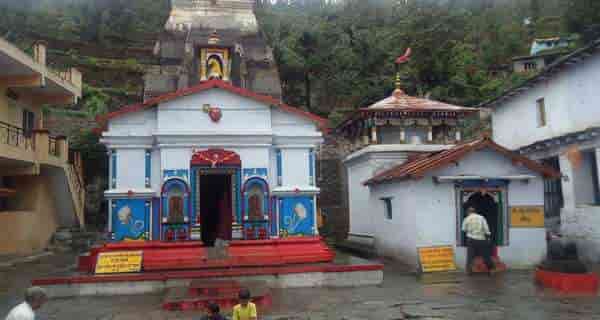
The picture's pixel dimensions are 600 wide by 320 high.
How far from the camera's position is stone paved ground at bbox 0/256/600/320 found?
30.7ft

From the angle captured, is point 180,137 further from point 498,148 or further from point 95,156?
point 95,156

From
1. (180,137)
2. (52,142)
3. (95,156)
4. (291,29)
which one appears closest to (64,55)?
(291,29)

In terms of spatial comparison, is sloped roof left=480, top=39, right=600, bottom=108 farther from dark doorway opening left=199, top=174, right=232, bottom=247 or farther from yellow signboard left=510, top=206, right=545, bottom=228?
dark doorway opening left=199, top=174, right=232, bottom=247

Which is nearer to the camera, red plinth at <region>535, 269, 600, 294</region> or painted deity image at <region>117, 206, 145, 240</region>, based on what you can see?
red plinth at <region>535, 269, 600, 294</region>

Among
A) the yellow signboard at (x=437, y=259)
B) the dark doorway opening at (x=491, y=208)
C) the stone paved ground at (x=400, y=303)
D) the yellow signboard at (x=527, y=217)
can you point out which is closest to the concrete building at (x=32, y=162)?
the stone paved ground at (x=400, y=303)

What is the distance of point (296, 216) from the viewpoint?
45.1 feet

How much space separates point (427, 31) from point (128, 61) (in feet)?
86.4

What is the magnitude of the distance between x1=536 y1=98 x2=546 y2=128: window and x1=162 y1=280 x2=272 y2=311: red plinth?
12395mm

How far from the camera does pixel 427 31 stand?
3775 centimetres

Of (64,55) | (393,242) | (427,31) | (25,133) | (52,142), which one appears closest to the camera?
(393,242)

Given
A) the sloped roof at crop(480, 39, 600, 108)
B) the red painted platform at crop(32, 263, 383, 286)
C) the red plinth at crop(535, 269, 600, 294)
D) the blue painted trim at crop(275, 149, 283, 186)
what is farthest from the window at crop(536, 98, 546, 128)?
the blue painted trim at crop(275, 149, 283, 186)

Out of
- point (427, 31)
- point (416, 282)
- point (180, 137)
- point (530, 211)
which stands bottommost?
point (416, 282)

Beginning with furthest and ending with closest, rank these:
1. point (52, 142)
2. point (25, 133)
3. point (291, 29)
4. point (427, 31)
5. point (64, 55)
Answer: point (64, 55) < point (291, 29) < point (427, 31) < point (52, 142) < point (25, 133)

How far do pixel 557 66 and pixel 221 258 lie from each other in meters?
12.0
